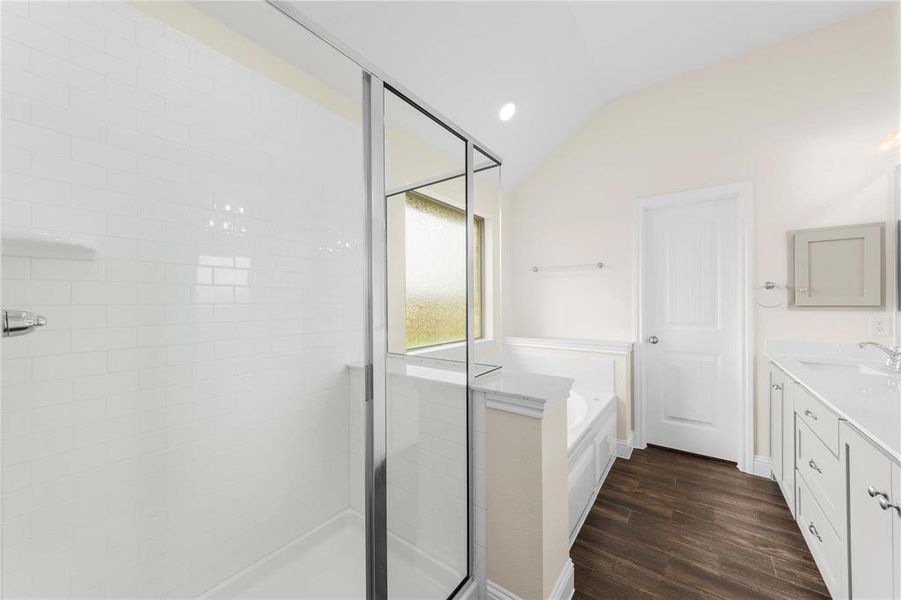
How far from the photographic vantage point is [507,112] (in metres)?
2.55

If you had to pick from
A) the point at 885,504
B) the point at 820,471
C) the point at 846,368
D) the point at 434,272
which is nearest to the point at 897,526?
the point at 885,504

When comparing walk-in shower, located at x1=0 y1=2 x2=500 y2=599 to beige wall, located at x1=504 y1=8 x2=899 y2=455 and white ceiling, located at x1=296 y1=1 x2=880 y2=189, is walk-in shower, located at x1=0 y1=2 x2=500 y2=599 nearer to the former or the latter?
white ceiling, located at x1=296 y1=1 x2=880 y2=189

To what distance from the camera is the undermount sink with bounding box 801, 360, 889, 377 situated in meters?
1.96

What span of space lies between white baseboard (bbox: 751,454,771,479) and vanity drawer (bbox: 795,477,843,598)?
2.58 ft

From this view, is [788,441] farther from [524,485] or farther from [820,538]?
[524,485]

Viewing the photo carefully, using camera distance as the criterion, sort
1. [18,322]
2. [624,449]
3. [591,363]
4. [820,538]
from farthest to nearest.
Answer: [591,363] < [624,449] < [820,538] < [18,322]

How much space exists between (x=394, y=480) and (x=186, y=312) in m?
1.09

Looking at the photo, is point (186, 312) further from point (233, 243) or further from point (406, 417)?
point (406, 417)

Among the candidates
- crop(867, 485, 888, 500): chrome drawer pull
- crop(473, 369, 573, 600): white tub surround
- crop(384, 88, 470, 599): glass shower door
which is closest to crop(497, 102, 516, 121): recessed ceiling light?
crop(384, 88, 470, 599): glass shower door

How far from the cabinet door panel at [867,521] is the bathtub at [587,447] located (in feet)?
3.22

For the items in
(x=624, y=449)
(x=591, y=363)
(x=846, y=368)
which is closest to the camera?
(x=846, y=368)

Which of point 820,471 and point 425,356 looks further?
point 820,471

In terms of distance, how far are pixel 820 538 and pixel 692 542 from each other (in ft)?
1.71

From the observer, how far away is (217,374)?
1559mm
